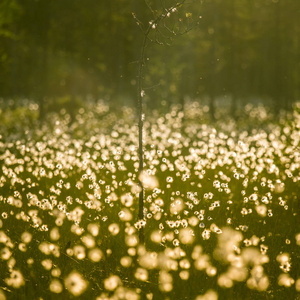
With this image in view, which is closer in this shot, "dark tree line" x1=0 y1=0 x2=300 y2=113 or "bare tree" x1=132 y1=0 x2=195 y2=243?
"bare tree" x1=132 y1=0 x2=195 y2=243

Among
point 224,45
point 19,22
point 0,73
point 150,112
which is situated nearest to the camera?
point 19,22

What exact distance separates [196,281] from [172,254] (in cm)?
39

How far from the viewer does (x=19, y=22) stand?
19.6 meters

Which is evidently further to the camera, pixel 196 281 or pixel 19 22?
pixel 19 22

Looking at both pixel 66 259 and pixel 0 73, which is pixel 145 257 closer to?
pixel 66 259

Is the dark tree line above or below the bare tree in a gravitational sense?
→ above

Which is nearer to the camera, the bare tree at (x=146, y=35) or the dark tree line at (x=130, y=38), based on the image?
the bare tree at (x=146, y=35)

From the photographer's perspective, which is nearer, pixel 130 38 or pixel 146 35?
pixel 146 35

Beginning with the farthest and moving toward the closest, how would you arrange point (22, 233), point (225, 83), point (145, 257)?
point (225, 83) < point (22, 233) < point (145, 257)

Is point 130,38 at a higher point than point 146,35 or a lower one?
higher

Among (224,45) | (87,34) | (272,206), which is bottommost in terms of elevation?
(272,206)

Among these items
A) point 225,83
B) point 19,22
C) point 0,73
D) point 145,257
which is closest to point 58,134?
point 19,22

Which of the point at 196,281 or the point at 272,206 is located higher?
the point at 272,206

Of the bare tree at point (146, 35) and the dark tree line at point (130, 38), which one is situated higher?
the dark tree line at point (130, 38)
